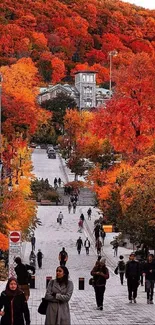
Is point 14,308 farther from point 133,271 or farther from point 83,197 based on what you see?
point 83,197

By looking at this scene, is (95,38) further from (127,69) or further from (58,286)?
(58,286)

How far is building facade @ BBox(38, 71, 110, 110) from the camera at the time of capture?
120312 mm

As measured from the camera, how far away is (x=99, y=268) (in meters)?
16.8

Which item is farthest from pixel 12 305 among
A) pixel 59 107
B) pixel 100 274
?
pixel 59 107

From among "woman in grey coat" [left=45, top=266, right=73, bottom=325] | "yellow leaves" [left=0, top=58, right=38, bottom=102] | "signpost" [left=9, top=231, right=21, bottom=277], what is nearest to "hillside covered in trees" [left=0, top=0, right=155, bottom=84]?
"yellow leaves" [left=0, top=58, right=38, bottom=102]

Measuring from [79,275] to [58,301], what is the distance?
66.4 ft

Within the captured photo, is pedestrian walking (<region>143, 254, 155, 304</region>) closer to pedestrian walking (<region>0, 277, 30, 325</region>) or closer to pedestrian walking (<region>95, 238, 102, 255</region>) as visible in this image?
pedestrian walking (<region>0, 277, 30, 325</region>)

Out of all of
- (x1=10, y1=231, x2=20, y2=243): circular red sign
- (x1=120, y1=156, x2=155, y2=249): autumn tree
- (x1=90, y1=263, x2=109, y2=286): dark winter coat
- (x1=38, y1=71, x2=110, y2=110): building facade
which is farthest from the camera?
(x1=38, y1=71, x2=110, y2=110): building facade

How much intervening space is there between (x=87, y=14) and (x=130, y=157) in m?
Result: 147

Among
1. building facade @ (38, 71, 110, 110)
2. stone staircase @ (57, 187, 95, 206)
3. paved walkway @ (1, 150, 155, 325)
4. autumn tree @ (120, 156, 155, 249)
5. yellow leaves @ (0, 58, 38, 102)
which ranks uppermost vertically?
building facade @ (38, 71, 110, 110)

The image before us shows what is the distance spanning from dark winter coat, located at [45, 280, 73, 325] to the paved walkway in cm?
384

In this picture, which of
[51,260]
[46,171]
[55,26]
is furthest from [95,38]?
[51,260]

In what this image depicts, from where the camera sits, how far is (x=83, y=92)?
404 ft

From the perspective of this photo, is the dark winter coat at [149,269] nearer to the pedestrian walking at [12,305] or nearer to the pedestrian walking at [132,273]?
the pedestrian walking at [132,273]
